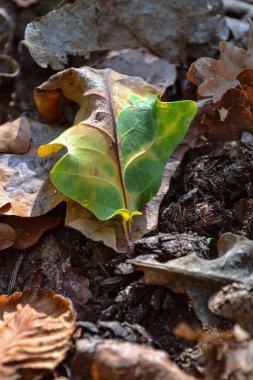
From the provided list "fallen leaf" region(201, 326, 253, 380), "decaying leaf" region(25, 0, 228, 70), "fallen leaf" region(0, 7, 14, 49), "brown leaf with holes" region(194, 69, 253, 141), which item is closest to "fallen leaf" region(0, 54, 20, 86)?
"fallen leaf" region(0, 7, 14, 49)

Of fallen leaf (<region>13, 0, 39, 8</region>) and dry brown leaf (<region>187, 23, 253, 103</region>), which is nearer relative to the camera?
dry brown leaf (<region>187, 23, 253, 103</region>)

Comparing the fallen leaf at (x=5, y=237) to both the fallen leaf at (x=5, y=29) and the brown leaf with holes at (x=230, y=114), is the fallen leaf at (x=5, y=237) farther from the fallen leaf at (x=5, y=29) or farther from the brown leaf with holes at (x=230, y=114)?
the fallen leaf at (x=5, y=29)

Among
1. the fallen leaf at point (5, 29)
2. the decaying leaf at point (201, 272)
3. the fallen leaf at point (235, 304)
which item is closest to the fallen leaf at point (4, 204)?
the decaying leaf at point (201, 272)

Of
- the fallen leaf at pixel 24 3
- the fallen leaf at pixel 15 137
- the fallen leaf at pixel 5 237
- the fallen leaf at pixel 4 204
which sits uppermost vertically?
the fallen leaf at pixel 24 3

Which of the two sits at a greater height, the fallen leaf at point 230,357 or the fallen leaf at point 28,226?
the fallen leaf at point 230,357

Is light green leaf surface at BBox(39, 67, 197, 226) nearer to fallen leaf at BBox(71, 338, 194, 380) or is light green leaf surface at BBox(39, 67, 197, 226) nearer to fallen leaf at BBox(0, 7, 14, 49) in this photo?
fallen leaf at BBox(71, 338, 194, 380)

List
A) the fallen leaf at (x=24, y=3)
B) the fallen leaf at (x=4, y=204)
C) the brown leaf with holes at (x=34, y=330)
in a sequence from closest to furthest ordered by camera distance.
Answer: the brown leaf with holes at (x=34, y=330), the fallen leaf at (x=4, y=204), the fallen leaf at (x=24, y=3)
